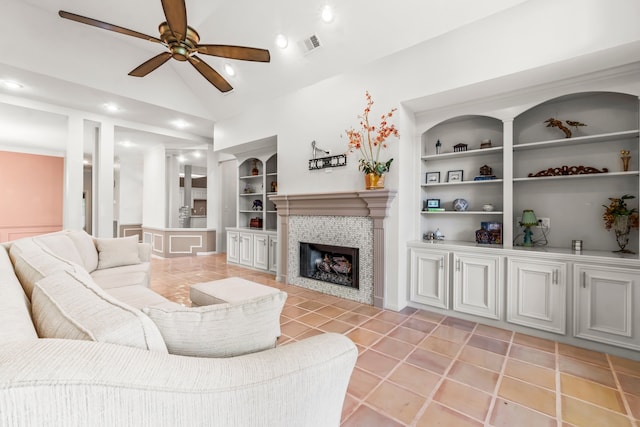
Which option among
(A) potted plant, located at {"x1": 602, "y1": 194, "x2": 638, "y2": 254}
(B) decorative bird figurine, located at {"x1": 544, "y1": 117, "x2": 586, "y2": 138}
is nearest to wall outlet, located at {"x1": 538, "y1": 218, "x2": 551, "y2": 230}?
(A) potted plant, located at {"x1": 602, "y1": 194, "x2": 638, "y2": 254}

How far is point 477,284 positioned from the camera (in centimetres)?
310

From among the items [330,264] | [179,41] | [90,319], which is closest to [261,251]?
[330,264]

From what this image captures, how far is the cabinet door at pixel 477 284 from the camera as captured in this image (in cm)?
298

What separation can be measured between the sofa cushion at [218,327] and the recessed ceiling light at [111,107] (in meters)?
5.52

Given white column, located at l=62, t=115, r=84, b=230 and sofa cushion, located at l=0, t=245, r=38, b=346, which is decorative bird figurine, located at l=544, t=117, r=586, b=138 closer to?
sofa cushion, located at l=0, t=245, r=38, b=346

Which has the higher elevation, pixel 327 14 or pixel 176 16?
pixel 327 14

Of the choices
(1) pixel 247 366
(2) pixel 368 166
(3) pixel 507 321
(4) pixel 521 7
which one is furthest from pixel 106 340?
(4) pixel 521 7

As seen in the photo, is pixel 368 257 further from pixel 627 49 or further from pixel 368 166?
pixel 627 49

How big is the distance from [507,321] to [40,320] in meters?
A: 3.54

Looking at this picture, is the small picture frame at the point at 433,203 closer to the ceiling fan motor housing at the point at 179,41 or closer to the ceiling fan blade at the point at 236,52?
the ceiling fan blade at the point at 236,52

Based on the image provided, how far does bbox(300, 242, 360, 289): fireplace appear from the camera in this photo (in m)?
3.94

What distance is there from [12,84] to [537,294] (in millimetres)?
7193

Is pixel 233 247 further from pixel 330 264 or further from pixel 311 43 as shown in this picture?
pixel 311 43

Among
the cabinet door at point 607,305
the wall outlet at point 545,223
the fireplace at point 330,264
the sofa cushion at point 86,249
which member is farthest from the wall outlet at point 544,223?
the sofa cushion at point 86,249
